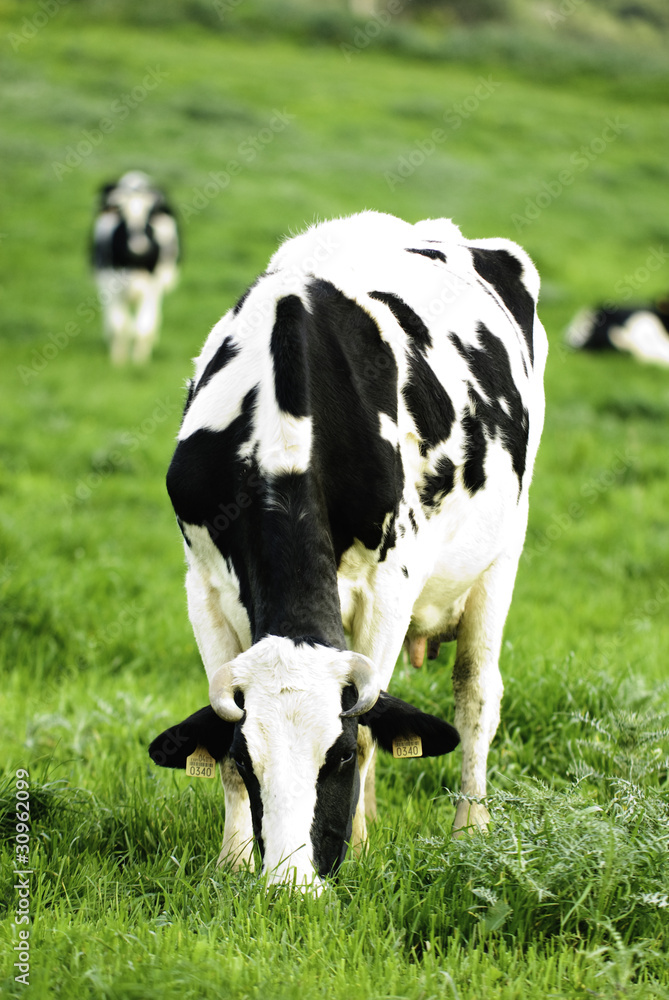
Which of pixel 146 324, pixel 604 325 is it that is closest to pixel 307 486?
pixel 146 324

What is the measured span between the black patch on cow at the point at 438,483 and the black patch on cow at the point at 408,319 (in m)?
0.42

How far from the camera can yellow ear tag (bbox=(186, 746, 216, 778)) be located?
3.01 m

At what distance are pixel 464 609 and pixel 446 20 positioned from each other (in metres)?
47.1

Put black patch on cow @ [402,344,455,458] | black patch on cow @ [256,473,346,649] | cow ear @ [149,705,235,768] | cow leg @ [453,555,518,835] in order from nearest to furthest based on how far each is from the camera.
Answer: black patch on cow @ [256,473,346,649] < cow ear @ [149,705,235,768] < black patch on cow @ [402,344,455,458] < cow leg @ [453,555,518,835]

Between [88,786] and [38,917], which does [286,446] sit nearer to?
[38,917]

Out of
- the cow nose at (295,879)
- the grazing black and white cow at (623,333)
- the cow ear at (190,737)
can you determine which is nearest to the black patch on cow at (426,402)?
the cow ear at (190,737)

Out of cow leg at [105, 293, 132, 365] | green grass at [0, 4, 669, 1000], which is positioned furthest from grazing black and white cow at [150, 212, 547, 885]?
cow leg at [105, 293, 132, 365]

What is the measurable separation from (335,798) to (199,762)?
1.65ft

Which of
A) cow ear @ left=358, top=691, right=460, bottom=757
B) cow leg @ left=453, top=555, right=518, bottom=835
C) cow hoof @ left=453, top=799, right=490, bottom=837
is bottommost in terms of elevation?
cow hoof @ left=453, top=799, right=490, bottom=837

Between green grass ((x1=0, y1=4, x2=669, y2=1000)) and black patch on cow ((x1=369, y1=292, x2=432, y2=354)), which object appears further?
black patch on cow ((x1=369, y1=292, x2=432, y2=354))

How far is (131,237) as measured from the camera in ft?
44.5

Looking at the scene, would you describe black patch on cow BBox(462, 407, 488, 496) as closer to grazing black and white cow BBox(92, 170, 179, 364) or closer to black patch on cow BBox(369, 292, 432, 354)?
black patch on cow BBox(369, 292, 432, 354)

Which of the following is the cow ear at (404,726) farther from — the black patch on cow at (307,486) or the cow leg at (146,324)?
the cow leg at (146,324)

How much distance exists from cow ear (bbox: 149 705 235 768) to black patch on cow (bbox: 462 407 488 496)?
127 centimetres
